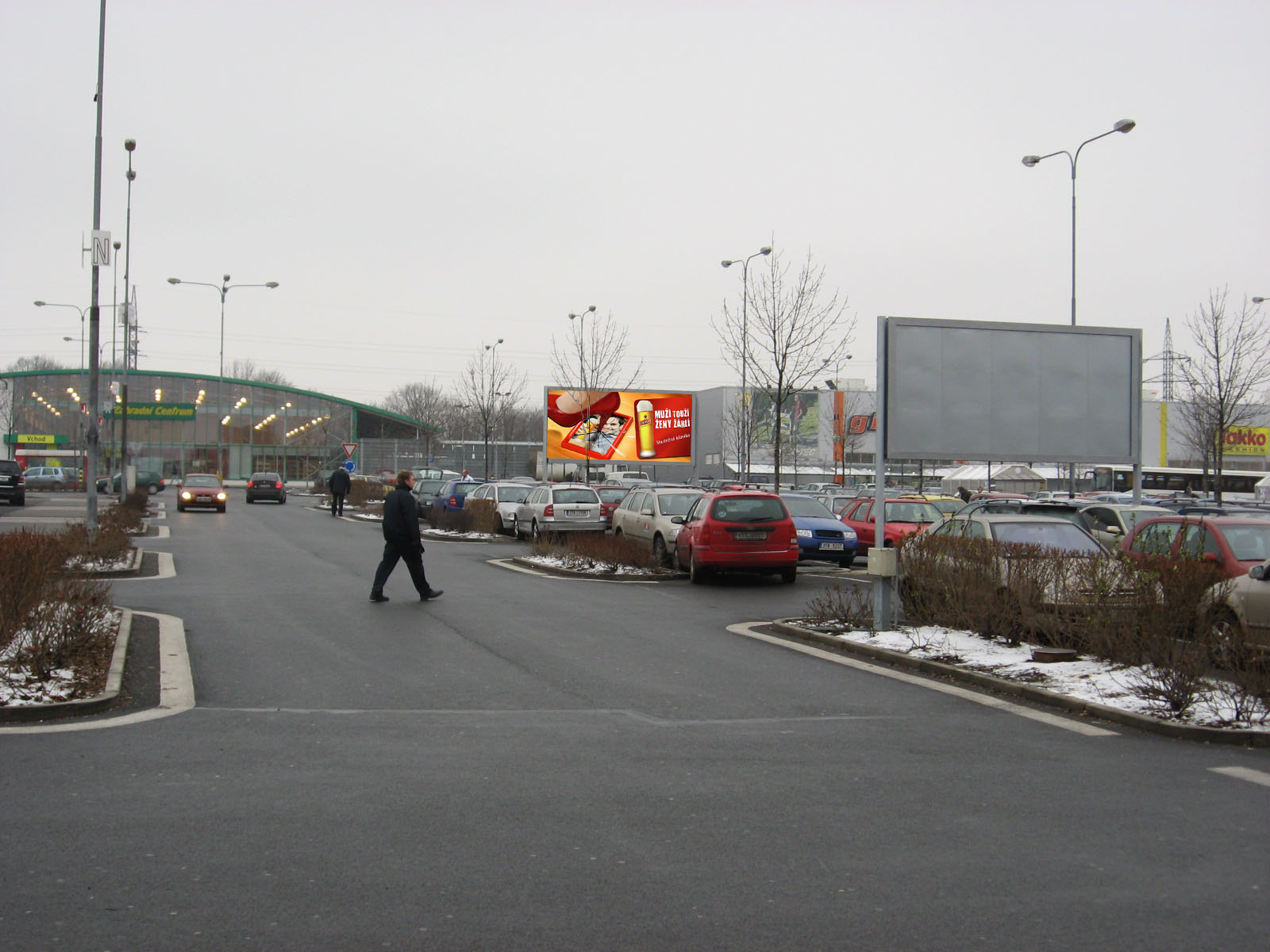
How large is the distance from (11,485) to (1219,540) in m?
44.6

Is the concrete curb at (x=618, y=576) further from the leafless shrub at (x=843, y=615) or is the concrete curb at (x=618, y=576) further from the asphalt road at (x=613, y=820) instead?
the asphalt road at (x=613, y=820)

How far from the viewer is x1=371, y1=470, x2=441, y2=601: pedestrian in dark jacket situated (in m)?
15.9

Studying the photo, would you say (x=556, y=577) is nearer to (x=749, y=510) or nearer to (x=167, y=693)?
(x=749, y=510)

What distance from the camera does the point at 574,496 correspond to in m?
29.7

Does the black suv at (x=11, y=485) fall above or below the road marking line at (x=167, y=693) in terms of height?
above

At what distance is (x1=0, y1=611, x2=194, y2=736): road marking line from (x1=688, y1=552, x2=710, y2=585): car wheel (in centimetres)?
878

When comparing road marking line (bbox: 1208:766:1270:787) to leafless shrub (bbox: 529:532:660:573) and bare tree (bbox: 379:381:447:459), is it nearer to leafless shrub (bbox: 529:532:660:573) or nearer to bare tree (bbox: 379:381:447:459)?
leafless shrub (bbox: 529:532:660:573)

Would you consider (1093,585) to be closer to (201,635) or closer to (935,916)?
(935,916)

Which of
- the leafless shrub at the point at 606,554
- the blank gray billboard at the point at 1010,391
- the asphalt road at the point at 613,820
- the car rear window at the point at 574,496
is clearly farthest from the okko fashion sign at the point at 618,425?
the asphalt road at the point at 613,820

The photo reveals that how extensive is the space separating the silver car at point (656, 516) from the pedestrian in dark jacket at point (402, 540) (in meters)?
6.68

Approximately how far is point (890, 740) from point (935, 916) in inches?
133

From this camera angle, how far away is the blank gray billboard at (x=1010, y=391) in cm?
1382

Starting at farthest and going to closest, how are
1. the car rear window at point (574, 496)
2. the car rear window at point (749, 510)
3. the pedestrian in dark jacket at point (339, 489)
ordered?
the pedestrian in dark jacket at point (339, 489) < the car rear window at point (574, 496) < the car rear window at point (749, 510)

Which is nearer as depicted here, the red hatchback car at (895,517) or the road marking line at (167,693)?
the road marking line at (167,693)
